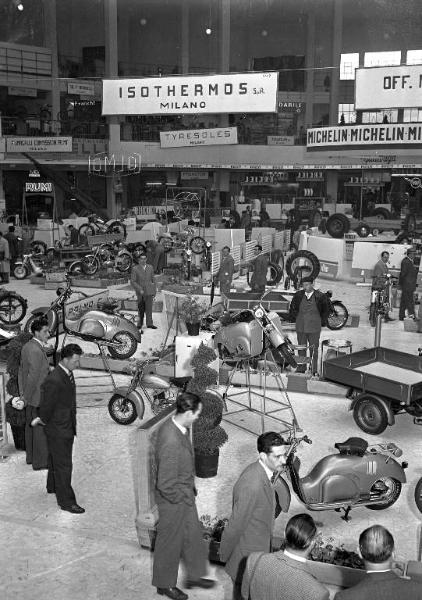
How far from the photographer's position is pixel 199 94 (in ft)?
48.4

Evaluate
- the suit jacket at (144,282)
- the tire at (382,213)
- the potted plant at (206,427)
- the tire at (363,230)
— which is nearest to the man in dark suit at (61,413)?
the potted plant at (206,427)

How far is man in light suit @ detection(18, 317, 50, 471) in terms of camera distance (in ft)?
26.7

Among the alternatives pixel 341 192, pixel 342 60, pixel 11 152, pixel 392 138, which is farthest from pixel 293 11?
pixel 392 138

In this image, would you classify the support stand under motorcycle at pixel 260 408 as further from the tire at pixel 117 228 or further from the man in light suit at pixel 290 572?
the tire at pixel 117 228

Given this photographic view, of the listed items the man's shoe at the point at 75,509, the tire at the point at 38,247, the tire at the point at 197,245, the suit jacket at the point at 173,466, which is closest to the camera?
the suit jacket at the point at 173,466

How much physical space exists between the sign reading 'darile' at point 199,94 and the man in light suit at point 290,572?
11459 millimetres

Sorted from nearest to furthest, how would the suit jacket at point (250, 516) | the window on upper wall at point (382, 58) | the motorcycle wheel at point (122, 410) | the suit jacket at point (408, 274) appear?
the suit jacket at point (250, 516)
the motorcycle wheel at point (122, 410)
the suit jacket at point (408, 274)
the window on upper wall at point (382, 58)

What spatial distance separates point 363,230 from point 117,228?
9.08 metres

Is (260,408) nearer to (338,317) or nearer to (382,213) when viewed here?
(338,317)

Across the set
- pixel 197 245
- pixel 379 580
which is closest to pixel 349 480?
pixel 379 580

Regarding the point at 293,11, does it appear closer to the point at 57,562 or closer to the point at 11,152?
the point at 11,152

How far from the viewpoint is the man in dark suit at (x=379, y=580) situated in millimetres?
4039

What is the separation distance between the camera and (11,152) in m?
33.7

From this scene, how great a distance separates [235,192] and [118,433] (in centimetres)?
3037
